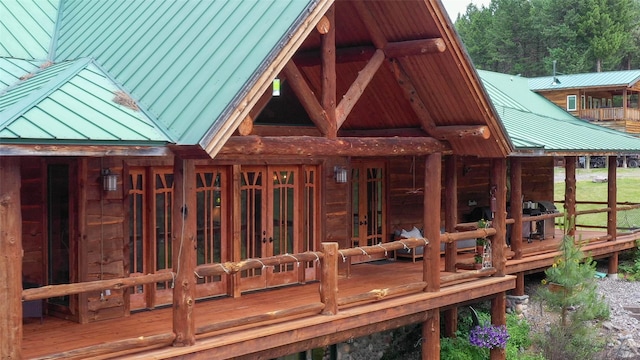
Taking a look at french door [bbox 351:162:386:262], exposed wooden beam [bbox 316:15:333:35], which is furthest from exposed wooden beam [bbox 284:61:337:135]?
french door [bbox 351:162:386:262]

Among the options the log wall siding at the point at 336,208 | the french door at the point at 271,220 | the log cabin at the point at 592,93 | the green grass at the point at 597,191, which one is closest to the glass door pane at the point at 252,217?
the french door at the point at 271,220

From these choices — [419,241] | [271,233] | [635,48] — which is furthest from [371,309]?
[635,48]

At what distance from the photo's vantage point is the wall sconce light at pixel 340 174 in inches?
542

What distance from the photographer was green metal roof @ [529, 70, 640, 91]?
38.6 metres

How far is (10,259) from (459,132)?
7168mm

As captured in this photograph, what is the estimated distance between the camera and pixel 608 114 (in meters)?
41.4

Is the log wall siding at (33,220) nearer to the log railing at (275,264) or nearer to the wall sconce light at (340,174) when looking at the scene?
the log railing at (275,264)

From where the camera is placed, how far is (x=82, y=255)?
10.0 m

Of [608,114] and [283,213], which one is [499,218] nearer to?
[283,213]

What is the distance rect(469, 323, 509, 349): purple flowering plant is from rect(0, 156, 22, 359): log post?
855cm

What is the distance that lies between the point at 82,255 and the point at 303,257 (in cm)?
286

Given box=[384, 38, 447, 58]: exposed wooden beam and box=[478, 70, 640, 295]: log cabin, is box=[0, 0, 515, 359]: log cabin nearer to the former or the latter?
box=[384, 38, 447, 58]: exposed wooden beam

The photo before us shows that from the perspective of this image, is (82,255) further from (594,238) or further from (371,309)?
(594,238)

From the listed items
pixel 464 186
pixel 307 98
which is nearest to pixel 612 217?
pixel 464 186
